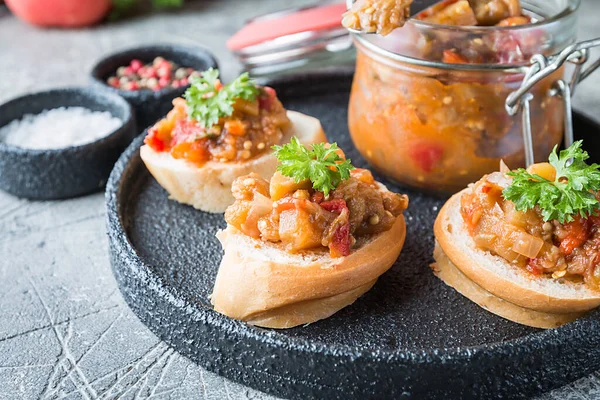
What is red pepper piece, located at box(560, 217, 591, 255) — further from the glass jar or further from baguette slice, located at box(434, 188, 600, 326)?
the glass jar

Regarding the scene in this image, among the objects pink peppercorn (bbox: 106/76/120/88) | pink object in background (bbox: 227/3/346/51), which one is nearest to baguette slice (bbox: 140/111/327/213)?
pink object in background (bbox: 227/3/346/51)

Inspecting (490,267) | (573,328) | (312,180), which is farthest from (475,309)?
(312,180)

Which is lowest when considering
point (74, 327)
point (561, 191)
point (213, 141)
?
point (74, 327)

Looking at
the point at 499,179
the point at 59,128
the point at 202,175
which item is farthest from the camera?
the point at 59,128

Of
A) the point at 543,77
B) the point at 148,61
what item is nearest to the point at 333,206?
the point at 543,77

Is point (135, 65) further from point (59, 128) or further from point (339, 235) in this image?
point (339, 235)

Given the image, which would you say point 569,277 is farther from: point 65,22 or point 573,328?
point 65,22
